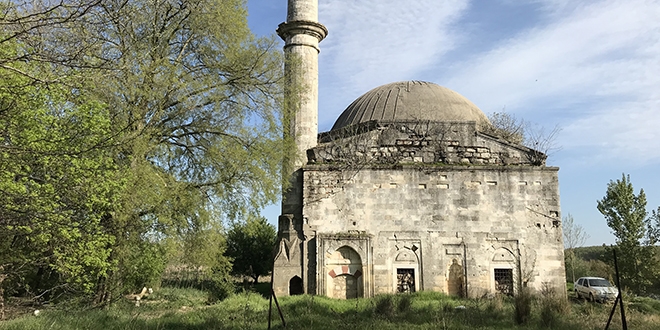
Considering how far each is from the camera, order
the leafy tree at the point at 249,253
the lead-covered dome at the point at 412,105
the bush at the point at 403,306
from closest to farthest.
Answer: the bush at the point at 403,306 → the lead-covered dome at the point at 412,105 → the leafy tree at the point at 249,253

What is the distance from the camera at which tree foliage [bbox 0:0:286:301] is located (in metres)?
8.74

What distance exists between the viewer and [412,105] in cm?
1961

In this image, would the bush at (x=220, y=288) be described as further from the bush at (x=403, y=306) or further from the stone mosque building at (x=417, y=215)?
the bush at (x=403, y=306)

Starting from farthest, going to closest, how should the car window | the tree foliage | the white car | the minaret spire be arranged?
the minaret spire < the car window < the white car < the tree foliage

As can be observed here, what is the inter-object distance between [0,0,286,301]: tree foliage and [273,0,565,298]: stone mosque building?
2.20m

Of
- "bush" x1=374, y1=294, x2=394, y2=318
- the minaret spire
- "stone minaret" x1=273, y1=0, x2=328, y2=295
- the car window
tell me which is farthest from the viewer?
the minaret spire

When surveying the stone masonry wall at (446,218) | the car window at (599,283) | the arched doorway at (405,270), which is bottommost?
the car window at (599,283)

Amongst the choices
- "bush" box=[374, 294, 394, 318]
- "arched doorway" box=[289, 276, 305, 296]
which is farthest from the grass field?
"arched doorway" box=[289, 276, 305, 296]

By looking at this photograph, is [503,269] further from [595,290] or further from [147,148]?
[147,148]

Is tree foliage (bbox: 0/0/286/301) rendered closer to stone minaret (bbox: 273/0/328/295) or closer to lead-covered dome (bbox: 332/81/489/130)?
stone minaret (bbox: 273/0/328/295)

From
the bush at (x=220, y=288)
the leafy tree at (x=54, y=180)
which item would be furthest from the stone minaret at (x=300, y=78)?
the leafy tree at (x=54, y=180)

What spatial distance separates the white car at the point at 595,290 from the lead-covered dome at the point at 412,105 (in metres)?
7.05

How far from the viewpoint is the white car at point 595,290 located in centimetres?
1553

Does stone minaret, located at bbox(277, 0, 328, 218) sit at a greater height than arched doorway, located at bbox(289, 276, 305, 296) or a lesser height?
greater
